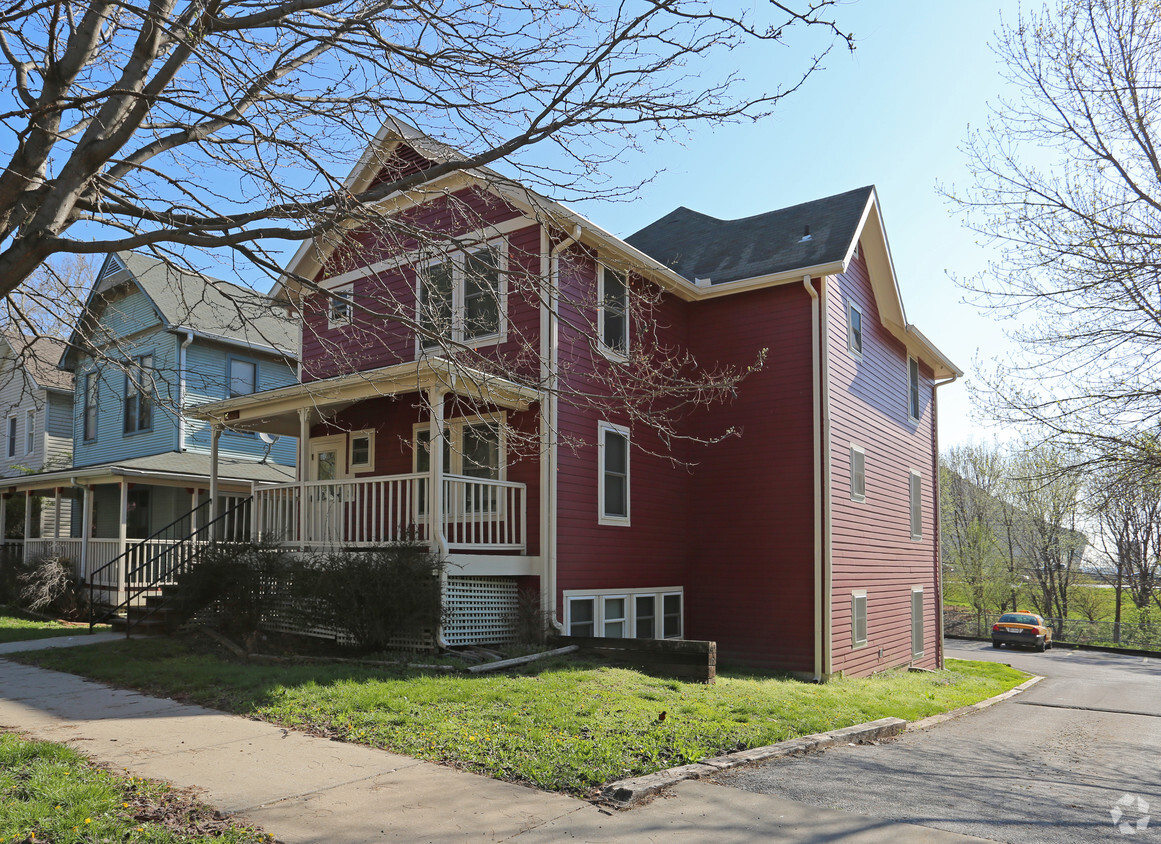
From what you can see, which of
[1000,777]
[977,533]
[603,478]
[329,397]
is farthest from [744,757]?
[977,533]

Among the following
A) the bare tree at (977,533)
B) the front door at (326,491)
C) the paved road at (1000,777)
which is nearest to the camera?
the paved road at (1000,777)

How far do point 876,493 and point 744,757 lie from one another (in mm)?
11604

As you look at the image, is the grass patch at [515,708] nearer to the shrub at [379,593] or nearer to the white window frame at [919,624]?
the shrub at [379,593]

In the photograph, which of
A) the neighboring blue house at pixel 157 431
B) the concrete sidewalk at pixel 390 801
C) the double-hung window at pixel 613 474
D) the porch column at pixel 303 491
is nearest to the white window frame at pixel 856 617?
the double-hung window at pixel 613 474

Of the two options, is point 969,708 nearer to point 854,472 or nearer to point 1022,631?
point 854,472

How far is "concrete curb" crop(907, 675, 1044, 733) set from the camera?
11.8m

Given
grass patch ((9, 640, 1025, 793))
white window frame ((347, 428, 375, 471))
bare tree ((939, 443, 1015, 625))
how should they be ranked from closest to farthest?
grass patch ((9, 640, 1025, 793)), white window frame ((347, 428, 375, 471)), bare tree ((939, 443, 1015, 625))

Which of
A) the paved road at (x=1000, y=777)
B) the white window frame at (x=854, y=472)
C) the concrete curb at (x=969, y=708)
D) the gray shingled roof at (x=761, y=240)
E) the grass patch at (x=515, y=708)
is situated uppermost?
the gray shingled roof at (x=761, y=240)

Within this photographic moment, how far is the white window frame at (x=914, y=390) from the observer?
2100cm

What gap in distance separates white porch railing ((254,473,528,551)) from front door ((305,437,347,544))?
0.05 feet

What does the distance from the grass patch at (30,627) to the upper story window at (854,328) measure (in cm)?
1466

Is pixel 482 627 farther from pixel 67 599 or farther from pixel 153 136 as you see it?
pixel 67 599

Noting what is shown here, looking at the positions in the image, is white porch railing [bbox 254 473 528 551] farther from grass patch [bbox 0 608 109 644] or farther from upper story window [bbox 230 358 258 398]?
upper story window [bbox 230 358 258 398]

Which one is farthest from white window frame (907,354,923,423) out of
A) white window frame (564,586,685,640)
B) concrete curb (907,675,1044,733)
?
white window frame (564,586,685,640)
